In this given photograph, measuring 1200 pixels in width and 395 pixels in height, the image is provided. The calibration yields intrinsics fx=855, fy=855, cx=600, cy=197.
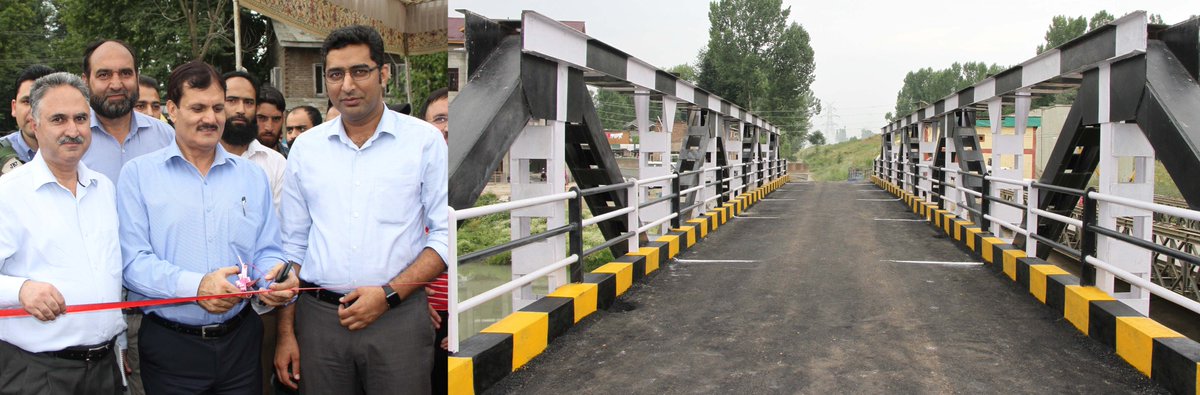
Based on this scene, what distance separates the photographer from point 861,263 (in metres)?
8.80

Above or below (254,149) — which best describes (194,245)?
below

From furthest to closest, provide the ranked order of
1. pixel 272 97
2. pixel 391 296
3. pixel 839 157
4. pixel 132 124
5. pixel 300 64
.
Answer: pixel 839 157 < pixel 300 64 < pixel 272 97 < pixel 132 124 < pixel 391 296

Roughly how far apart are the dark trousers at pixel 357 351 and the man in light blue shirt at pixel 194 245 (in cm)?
14

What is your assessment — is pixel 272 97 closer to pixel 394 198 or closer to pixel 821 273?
pixel 394 198

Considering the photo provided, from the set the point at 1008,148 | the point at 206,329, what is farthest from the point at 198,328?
the point at 1008,148

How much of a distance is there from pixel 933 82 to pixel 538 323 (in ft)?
386

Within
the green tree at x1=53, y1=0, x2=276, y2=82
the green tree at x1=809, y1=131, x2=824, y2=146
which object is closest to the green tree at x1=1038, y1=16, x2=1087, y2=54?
the green tree at x1=809, y1=131, x2=824, y2=146

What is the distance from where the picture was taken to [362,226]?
2750mm

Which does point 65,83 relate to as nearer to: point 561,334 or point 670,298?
point 561,334

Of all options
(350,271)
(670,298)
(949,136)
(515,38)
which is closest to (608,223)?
(670,298)

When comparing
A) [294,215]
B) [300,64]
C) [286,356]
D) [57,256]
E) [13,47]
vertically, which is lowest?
[286,356]

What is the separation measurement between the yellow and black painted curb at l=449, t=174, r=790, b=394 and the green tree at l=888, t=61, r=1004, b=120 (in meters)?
100

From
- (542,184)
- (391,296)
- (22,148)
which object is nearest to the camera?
(391,296)

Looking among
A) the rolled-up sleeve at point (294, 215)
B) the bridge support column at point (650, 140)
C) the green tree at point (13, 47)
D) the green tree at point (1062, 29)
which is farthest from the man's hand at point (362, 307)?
the green tree at point (1062, 29)
